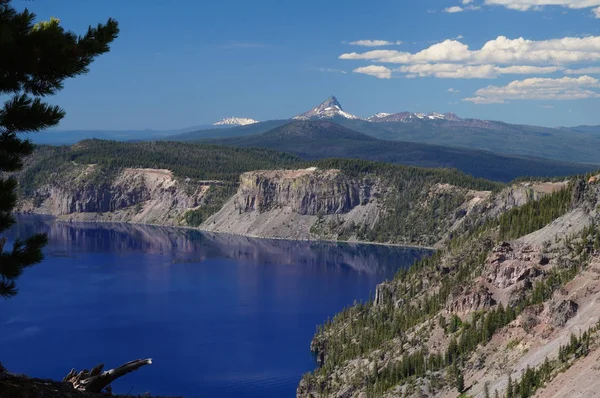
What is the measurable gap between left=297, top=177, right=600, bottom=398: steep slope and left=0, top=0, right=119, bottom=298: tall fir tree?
42344 millimetres

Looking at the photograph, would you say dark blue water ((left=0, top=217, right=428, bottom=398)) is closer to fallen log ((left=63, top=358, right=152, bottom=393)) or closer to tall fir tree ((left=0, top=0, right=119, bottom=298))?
fallen log ((left=63, top=358, right=152, bottom=393))

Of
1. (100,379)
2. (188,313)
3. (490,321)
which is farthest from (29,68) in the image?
(188,313)

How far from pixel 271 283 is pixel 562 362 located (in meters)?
106

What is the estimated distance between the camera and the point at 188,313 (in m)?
130

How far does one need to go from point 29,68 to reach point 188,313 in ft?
375

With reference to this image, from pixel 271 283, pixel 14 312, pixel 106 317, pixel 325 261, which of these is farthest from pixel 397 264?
pixel 14 312

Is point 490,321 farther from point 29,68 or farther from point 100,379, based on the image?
point 29,68

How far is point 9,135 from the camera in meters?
20.2

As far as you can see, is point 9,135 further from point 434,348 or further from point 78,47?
point 434,348

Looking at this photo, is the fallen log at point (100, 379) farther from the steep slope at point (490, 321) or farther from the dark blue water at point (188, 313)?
the dark blue water at point (188, 313)

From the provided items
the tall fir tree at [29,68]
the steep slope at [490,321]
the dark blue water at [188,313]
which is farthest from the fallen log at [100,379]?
the dark blue water at [188,313]

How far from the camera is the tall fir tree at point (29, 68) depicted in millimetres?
19203

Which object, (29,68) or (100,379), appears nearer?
(29,68)

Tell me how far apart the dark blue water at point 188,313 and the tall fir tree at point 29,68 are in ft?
175
